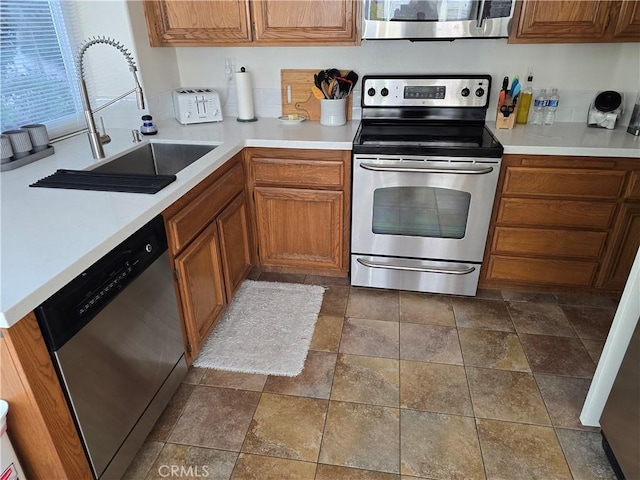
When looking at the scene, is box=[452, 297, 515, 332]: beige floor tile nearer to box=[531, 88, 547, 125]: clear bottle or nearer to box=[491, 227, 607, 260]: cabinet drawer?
box=[491, 227, 607, 260]: cabinet drawer

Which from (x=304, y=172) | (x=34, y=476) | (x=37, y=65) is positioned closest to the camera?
(x=34, y=476)

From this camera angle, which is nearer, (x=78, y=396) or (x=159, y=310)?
(x=78, y=396)

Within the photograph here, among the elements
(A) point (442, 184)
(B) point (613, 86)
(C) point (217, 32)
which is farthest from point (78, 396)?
(B) point (613, 86)

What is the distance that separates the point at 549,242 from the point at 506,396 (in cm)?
97

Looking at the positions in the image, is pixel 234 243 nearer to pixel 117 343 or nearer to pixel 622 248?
pixel 117 343

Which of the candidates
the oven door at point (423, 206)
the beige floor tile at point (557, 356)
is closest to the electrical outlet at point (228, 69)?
the oven door at point (423, 206)

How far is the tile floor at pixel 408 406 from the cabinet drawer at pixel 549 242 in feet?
1.05

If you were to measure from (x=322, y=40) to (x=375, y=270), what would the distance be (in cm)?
134

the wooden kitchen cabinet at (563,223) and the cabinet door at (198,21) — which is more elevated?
the cabinet door at (198,21)

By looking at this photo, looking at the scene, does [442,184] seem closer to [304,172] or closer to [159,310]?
[304,172]

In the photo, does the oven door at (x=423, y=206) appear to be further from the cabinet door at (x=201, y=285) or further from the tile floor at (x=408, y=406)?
the cabinet door at (x=201, y=285)

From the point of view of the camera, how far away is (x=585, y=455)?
161 centimetres

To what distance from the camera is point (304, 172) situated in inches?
96.2

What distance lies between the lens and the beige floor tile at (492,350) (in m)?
2.05
